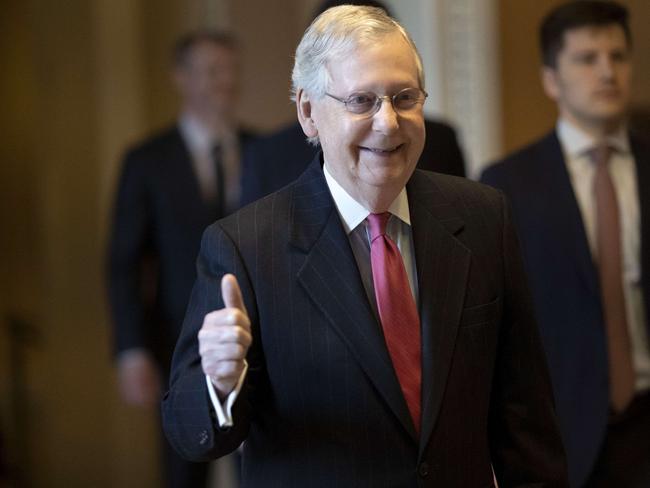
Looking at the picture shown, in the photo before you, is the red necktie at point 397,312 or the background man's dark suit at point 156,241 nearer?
the red necktie at point 397,312

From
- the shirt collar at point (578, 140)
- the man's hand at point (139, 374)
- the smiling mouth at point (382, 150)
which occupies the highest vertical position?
the smiling mouth at point (382, 150)

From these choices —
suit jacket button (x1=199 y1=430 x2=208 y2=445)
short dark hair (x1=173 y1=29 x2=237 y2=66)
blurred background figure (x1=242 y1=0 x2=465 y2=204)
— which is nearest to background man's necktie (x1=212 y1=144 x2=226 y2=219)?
short dark hair (x1=173 y1=29 x2=237 y2=66)

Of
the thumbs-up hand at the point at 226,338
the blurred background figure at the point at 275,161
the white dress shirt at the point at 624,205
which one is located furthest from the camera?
the white dress shirt at the point at 624,205

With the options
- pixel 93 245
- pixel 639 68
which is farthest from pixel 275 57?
pixel 639 68

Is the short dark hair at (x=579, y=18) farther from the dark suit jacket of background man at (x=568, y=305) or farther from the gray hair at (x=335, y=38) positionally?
the gray hair at (x=335, y=38)

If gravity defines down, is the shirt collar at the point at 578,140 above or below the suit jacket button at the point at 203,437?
above

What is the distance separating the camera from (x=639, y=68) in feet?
21.1

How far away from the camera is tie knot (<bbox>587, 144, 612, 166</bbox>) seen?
13.6 ft

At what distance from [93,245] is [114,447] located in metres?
1.06

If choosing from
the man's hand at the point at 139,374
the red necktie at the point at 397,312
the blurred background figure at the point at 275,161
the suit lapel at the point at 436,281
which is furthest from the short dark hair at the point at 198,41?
the red necktie at the point at 397,312

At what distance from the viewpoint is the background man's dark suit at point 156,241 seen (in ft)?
17.6

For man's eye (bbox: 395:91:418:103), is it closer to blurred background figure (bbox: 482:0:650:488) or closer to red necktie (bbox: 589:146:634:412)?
blurred background figure (bbox: 482:0:650:488)

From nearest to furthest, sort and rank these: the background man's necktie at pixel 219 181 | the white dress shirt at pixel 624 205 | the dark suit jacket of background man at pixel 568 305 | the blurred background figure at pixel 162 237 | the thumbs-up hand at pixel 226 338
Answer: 1. the thumbs-up hand at pixel 226 338
2. the dark suit jacket of background man at pixel 568 305
3. the white dress shirt at pixel 624 205
4. the blurred background figure at pixel 162 237
5. the background man's necktie at pixel 219 181

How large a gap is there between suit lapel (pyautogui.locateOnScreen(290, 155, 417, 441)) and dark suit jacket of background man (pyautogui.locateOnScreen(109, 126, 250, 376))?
9.02 ft
